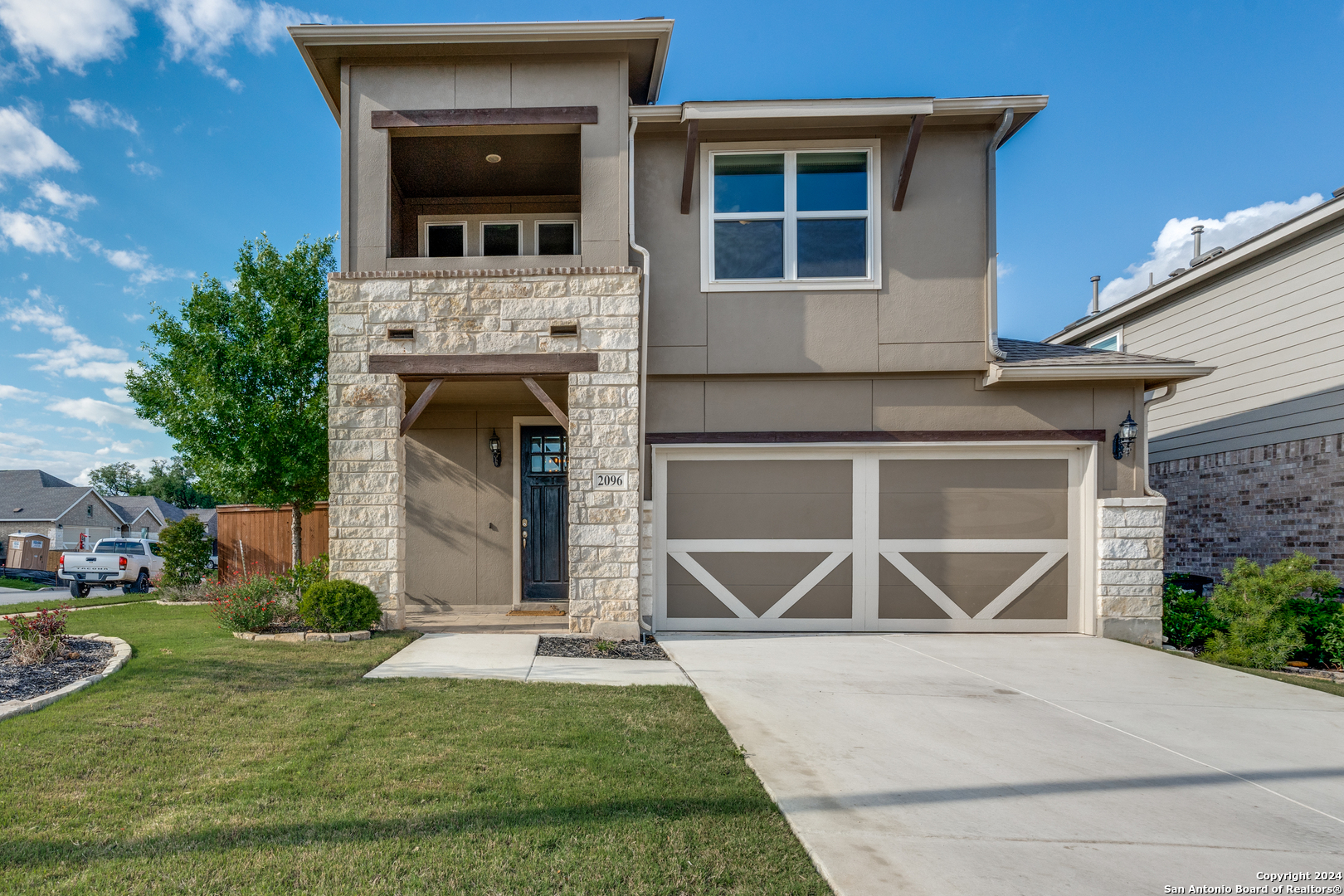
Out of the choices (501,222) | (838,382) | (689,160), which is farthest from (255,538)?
(838,382)

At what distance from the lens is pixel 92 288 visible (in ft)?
63.0

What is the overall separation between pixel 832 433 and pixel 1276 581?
4514 mm

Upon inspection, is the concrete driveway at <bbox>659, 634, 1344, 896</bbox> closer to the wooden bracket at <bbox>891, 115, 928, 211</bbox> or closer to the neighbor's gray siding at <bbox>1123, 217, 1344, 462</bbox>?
the neighbor's gray siding at <bbox>1123, 217, 1344, 462</bbox>

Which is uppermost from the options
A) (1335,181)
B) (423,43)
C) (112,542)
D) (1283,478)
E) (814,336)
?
(423,43)

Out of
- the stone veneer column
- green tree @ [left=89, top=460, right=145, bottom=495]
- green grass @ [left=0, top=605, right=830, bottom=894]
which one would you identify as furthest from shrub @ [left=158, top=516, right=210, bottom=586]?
green tree @ [left=89, top=460, right=145, bottom=495]

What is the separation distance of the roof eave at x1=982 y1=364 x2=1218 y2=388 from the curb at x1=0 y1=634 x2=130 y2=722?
338 inches

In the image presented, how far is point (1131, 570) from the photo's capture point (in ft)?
24.4

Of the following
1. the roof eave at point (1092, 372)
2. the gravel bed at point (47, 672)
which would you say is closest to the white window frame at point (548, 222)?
the roof eave at point (1092, 372)

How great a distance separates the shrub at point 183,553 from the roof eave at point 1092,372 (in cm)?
1298

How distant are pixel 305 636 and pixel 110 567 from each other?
12.9 metres

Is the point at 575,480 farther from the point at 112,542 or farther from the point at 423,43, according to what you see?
the point at 112,542

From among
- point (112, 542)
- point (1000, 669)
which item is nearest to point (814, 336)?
point (1000, 669)

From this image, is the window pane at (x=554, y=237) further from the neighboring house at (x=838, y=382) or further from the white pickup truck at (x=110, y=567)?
the white pickup truck at (x=110, y=567)

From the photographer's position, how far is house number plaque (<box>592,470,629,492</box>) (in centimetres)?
692
